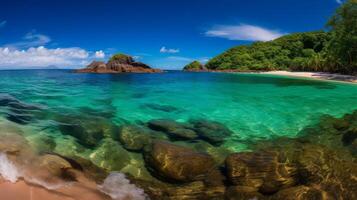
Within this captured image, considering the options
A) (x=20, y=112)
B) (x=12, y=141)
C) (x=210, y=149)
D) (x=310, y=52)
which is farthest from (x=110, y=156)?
(x=310, y=52)

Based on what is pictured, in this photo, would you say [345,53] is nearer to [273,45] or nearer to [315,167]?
[315,167]

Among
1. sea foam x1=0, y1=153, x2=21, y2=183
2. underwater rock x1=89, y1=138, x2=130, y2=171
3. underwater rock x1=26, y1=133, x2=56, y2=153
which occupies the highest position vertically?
sea foam x1=0, y1=153, x2=21, y2=183

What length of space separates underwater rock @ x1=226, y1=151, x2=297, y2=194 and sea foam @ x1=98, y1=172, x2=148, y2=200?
191 centimetres

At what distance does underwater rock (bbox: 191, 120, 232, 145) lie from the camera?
323 inches

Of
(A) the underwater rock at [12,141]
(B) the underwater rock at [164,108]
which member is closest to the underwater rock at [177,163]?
(A) the underwater rock at [12,141]

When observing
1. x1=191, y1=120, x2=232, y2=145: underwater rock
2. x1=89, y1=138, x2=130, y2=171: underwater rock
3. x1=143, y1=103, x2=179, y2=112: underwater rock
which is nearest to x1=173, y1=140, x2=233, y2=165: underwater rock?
x1=191, y1=120, x2=232, y2=145: underwater rock

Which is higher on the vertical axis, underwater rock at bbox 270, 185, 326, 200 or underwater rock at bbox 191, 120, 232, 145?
underwater rock at bbox 191, 120, 232, 145

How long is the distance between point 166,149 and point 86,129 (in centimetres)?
319

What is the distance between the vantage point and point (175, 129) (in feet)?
29.0

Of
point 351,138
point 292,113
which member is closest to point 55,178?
point 351,138

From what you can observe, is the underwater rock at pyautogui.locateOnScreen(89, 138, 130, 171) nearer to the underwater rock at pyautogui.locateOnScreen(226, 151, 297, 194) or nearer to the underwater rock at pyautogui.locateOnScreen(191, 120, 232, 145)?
the underwater rock at pyautogui.locateOnScreen(226, 151, 297, 194)

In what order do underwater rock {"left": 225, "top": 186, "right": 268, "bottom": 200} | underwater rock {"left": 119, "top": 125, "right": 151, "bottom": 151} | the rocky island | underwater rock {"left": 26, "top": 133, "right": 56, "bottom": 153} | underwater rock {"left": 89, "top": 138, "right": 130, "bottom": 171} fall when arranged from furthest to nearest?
the rocky island < underwater rock {"left": 119, "top": 125, "right": 151, "bottom": 151} < underwater rock {"left": 26, "top": 133, "right": 56, "bottom": 153} < underwater rock {"left": 89, "top": 138, "right": 130, "bottom": 171} < underwater rock {"left": 225, "top": 186, "right": 268, "bottom": 200}

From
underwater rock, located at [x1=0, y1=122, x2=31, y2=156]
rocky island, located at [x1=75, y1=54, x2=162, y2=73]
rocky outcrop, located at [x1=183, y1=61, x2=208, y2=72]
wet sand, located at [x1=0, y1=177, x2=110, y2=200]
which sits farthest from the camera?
rocky outcrop, located at [x1=183, y1=61, x2=208, y2=72]

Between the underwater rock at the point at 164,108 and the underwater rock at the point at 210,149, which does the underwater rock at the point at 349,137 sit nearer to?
the underwater rock at the point at 210,149
